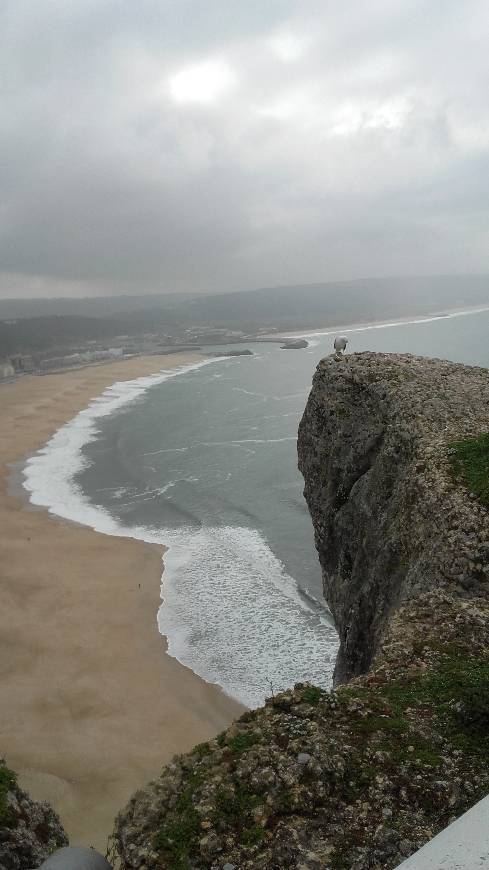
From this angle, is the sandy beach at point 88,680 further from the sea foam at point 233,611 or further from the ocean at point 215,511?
the ocean at point 215,511

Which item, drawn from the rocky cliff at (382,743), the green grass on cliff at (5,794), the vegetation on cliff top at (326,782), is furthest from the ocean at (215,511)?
the vegetation on cliff top at (326,782)

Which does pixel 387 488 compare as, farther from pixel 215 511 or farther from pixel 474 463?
pixel 215 511

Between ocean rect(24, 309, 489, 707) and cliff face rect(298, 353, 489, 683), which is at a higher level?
cliff face rect(298, 353, 489, 683)

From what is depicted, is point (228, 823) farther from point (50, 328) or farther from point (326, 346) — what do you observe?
point (50, 328)

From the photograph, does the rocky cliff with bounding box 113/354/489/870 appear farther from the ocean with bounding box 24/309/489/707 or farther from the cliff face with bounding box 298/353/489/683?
the ocean with bounding box 24/309/489/707

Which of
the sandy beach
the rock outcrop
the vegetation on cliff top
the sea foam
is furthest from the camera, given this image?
the sea foam

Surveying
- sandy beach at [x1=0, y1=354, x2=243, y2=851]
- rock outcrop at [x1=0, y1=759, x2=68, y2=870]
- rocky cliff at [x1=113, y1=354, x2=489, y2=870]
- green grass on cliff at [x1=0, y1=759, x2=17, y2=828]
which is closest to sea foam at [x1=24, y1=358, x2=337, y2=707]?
sandy beach at [x1=0, y1=354, x2=243, y2=851]
